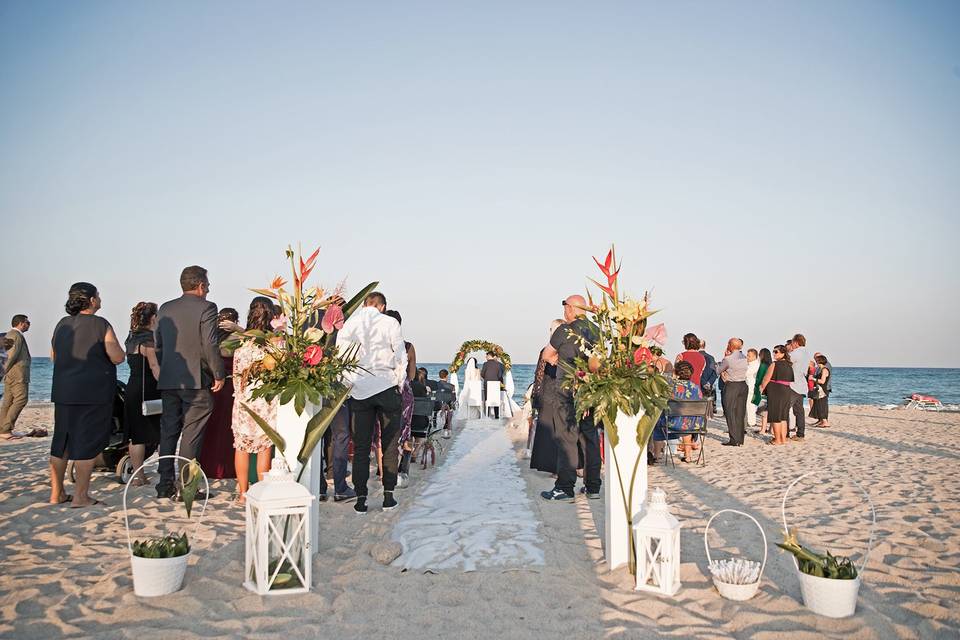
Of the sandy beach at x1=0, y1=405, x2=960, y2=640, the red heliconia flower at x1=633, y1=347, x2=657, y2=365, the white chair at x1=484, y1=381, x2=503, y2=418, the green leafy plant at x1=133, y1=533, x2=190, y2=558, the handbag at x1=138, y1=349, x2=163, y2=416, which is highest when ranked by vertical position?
the red heliconia flower at x1=633, y1=347, x2=657, y2=365

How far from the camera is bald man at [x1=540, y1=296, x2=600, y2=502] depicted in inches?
246

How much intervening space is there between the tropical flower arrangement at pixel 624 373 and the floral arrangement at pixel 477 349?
11645 mm

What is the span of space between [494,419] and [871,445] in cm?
816

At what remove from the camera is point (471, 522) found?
5336mm

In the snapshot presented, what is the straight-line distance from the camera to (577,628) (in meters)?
3.21

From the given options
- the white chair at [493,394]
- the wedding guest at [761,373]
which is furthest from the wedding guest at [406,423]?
the white chair at [493,394]

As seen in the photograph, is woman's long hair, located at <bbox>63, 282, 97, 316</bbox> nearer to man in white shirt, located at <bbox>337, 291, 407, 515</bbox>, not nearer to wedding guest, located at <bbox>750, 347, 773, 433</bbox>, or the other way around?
man in white shirt, located at <bbox>337, 291, 407, 515</bbox>

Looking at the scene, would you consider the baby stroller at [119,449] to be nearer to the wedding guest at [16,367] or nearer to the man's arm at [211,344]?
the man's arm at [211,344]

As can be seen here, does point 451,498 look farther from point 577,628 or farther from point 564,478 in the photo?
point 577,628

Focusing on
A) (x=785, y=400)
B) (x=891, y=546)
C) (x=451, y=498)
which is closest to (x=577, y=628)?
(x=891, y=546)

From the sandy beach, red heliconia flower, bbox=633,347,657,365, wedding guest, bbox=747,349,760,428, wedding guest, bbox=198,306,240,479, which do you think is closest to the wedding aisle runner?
the sandy beach

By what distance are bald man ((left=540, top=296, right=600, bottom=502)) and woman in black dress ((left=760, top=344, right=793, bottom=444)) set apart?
552 cm

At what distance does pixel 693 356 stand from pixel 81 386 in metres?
7.53

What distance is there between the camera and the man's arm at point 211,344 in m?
5.65
